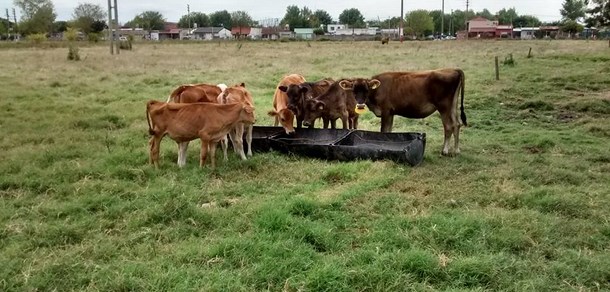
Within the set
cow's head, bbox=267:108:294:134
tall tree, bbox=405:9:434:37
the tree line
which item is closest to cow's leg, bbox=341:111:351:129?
cow's head, bbox=267:108:294:134

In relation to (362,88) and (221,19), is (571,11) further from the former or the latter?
(362,88)

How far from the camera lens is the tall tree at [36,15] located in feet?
252

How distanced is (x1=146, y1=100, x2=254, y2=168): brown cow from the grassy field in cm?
45

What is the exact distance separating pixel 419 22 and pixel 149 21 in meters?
64.1

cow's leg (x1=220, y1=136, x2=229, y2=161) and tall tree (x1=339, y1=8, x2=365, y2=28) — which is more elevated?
tall tree (x1=339, y1=8, x2=365, y2=28)

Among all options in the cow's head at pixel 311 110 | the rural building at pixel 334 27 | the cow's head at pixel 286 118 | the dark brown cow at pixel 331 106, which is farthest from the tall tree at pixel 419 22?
the cow's head at pixel 286 118

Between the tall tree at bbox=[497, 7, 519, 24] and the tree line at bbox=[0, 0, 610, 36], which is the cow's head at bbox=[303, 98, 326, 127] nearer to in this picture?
the tree line at bbox=[0, 0, 610, 36]

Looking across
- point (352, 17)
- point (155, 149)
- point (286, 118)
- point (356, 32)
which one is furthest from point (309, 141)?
point (352, 17)

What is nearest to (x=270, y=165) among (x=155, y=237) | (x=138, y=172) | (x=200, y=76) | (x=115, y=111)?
(x=138, y=172)

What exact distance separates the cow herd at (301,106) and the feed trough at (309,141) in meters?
0.26

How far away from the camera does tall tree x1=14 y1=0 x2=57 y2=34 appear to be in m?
76.8

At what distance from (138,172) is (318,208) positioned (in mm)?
2840

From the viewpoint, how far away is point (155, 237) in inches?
208

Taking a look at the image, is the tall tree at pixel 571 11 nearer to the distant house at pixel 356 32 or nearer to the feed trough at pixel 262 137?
the distant house at pixel 356 32
